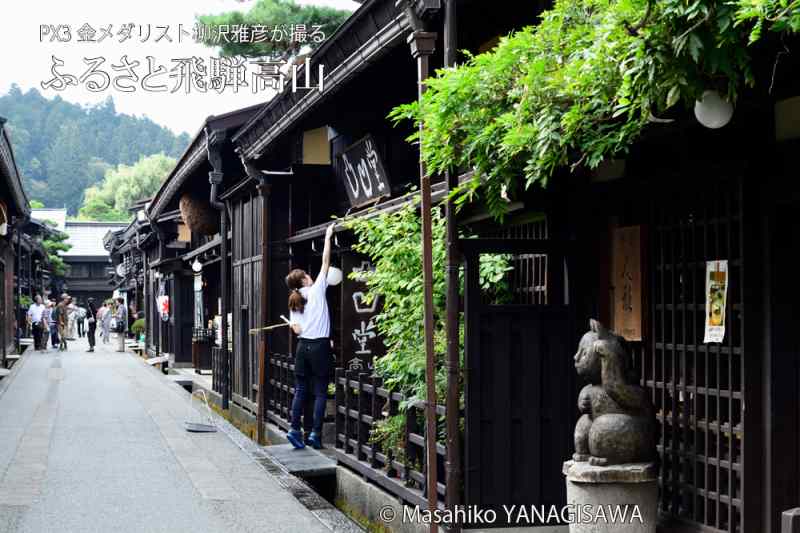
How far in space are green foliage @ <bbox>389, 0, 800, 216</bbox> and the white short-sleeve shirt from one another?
5.58 meters

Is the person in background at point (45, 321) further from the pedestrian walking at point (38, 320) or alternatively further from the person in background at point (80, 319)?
the person in background at point (80, 319)

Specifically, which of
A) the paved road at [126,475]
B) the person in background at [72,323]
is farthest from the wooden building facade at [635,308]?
the person in background at [72,323]

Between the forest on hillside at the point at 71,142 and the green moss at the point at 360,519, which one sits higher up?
the forest on hillside at the point at 71,142

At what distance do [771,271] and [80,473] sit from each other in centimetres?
880

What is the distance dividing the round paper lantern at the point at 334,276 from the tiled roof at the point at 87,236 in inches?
2845

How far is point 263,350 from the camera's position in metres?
16.1

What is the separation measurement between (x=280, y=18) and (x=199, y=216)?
6.27 meters

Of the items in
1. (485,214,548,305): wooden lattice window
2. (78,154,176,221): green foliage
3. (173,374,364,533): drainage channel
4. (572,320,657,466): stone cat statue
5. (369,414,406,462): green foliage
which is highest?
(78,154,176,221): green foliage

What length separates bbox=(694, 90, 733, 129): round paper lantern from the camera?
192 inches

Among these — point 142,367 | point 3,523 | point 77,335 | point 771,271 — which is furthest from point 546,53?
point 77,335

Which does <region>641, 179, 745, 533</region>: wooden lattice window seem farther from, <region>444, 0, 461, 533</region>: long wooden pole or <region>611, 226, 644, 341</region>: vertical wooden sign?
<region>444, 0, 461, 533</region>: long wooden pole

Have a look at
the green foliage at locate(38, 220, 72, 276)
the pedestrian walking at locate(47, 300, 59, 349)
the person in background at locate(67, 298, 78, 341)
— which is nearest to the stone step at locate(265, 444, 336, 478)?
the pedestrian walking at locate(47, 300, 59, 349)

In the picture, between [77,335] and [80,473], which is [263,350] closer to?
[80,473]

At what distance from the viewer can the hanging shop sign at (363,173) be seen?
12664 millimetres
